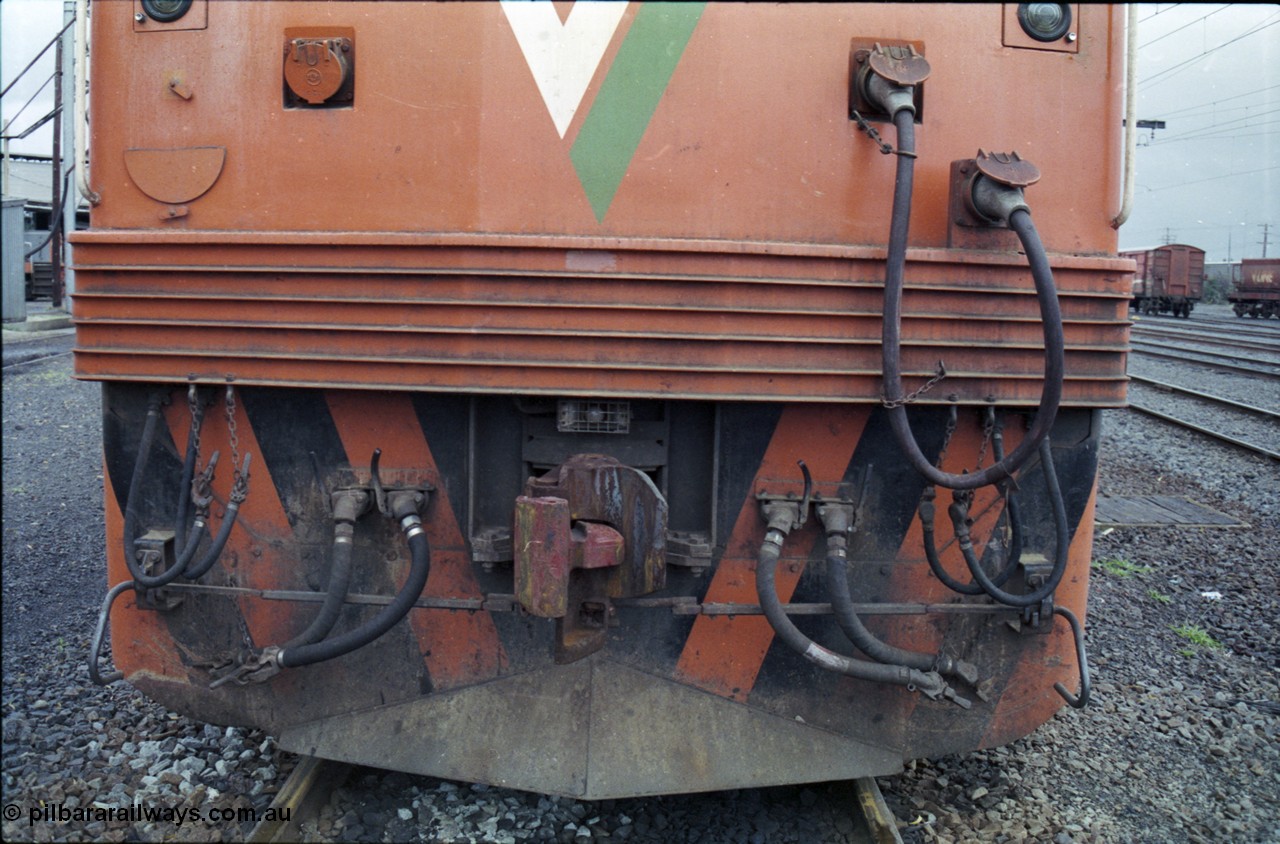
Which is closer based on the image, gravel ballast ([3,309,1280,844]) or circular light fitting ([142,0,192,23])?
circular light fitting ([142,0,192,23])

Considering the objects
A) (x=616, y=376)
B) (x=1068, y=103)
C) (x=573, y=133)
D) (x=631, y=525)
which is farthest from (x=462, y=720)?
(x=1068, y=103)

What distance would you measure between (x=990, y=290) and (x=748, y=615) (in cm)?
102

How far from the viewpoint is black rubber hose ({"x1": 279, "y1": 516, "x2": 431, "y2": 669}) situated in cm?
243

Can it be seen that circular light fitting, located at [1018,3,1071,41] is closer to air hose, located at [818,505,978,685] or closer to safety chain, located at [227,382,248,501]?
air hose, located at [818,505,978,685]

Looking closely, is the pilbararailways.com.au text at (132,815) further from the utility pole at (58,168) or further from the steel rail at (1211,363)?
the utility pole at (58,168)

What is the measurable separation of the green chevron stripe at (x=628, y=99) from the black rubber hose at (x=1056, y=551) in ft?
3.97

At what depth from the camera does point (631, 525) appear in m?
2.36

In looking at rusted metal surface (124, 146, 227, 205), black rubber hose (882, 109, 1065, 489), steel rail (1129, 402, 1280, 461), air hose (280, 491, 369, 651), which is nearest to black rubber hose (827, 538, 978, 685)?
black rubber hose (882, 109, 1065, 489)

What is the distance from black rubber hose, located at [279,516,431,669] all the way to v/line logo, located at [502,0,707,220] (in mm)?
892

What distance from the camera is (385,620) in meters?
2.45

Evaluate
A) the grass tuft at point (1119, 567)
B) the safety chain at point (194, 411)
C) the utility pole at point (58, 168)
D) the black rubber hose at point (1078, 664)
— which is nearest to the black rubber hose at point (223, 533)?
the safety chain at point (194, 411)

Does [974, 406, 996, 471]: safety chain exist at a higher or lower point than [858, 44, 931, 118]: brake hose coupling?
lower

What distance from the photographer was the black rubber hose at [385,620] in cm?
243

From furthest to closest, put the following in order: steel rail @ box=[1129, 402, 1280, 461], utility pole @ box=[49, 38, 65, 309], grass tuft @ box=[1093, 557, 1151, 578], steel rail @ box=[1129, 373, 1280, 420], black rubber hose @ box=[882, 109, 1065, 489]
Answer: utility pole @ box=[49, 38, 65, 309]
steel rail @ box=[1129, 373, 1280, 420]
steel rail @ box=[1129, 402, 1280, 461]
grass tuft @ box=[1093, 557, 1151, 578]
black rubber hose @ box=[882, 109, 1065, 489]
